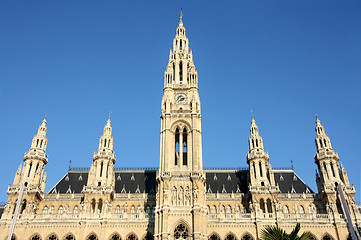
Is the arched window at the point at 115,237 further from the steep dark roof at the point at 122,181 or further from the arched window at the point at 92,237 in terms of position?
the steep dark roof at the point at 122,181

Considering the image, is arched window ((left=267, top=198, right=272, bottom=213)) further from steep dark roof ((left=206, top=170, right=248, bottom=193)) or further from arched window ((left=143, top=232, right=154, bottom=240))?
Result: arched window ((left=143, top=232, right=154, bottom=240))

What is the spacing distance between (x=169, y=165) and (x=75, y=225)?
15.8 m

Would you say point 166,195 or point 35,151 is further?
point 35,151

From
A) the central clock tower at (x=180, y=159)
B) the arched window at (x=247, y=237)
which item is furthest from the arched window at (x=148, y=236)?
the arched window at (x=247, y=237)

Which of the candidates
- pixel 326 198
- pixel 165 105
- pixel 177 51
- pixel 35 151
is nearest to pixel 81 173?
pixel 35 151

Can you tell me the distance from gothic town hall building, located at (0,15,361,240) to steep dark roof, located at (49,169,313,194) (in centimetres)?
18

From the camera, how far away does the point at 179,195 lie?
49562mm

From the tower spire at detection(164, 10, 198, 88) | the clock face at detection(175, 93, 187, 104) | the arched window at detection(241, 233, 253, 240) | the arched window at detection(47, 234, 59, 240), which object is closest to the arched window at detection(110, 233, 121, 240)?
the arched window at detection(47, 234, 59, 240)

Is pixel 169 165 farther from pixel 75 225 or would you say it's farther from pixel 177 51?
pixel 177 51

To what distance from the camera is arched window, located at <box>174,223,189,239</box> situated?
46750mm

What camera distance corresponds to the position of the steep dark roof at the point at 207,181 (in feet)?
201

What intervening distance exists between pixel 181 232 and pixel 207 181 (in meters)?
17.4

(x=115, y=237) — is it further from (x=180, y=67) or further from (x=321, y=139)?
(x=321, y=139)

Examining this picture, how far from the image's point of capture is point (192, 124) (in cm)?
5550
